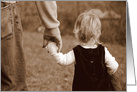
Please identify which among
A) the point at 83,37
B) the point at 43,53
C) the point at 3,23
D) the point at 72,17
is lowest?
the point at 43,53

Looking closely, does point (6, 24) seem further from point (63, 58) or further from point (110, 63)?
point (110, 63)

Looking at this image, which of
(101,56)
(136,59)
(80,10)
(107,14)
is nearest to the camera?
(101,56)

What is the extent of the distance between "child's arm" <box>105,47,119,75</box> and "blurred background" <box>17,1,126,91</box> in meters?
0.08

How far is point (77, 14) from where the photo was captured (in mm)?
6148

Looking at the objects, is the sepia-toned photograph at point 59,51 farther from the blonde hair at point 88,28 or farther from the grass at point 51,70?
the grass at point 51,70

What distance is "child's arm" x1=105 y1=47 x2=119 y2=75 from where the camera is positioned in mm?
2326

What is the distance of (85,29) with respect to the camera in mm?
2346

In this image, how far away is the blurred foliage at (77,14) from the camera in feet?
14.5

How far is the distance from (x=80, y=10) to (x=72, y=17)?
329 millimetres

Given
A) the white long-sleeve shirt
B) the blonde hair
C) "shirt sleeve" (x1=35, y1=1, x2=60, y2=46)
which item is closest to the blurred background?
the white long-sleeve shirt

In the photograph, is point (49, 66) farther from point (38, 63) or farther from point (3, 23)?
point (3, 23)

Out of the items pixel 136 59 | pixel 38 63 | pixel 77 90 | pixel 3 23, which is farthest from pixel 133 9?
pixel 38 63

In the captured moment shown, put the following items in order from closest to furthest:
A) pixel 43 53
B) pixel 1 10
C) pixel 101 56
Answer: pixel 1 10 < pixel 101 56 < pixel 43 53

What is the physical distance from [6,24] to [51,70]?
2.35 meters
